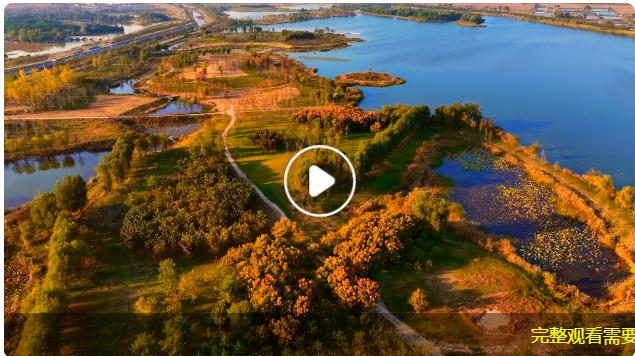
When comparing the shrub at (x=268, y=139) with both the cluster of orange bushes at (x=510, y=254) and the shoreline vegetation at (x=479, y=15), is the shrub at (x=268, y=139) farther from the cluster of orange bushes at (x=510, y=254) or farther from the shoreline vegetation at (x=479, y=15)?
the shoreline vegetation at (x=479, y=15)

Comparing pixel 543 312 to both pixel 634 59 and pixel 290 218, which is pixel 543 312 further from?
pixel 634 59

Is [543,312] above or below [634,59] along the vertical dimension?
below

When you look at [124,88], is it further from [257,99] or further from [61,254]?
[61,254]

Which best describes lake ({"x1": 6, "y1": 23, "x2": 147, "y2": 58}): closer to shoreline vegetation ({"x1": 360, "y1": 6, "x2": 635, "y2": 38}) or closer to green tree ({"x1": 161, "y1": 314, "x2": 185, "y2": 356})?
green tree ({"x1": 161, "y1": 314, "x2": 185, "y2": 356})

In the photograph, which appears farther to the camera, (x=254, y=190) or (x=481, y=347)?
(x=254, y=190)

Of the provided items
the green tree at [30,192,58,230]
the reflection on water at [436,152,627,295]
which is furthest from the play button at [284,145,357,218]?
the green tree at [30,192,58,230]

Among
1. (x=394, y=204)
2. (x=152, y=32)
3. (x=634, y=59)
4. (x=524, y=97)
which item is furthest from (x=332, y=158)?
(x=152, y=32)
